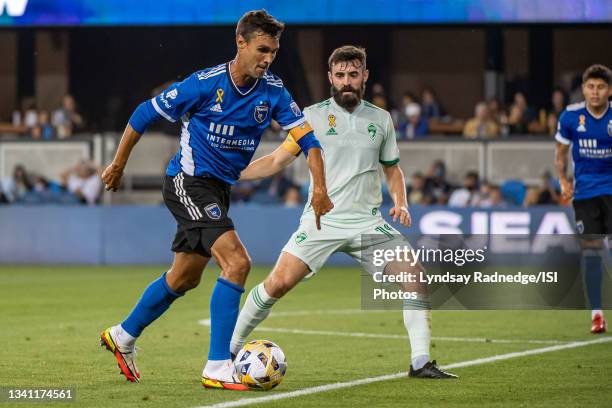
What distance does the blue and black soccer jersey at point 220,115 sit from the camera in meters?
7.59

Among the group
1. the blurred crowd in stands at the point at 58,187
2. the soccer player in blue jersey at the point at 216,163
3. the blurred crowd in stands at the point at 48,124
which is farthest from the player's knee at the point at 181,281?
the blurred crowd in stands at the point at 48,124

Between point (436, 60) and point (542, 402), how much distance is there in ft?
70.5

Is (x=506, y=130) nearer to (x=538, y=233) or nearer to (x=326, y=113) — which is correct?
(x=538, y=233)

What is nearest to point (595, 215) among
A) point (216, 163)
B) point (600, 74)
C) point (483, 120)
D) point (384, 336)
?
point (600, 74)

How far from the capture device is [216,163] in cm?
777

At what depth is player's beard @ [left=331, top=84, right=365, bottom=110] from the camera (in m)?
8.47

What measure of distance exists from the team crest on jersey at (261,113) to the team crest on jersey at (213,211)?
578 millimetres

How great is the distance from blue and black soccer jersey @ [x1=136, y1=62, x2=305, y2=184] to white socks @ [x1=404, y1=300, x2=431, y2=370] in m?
1.40

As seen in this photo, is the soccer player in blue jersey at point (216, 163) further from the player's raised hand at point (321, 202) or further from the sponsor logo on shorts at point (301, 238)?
the sponsor logo on shorts at point (301, 238)

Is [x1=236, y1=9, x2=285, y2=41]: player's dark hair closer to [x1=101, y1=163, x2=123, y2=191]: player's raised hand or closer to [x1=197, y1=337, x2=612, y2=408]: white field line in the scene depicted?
[x1=101, y1=163, x2=123, y2=191]: player's raised hand

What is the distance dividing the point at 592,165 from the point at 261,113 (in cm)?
465

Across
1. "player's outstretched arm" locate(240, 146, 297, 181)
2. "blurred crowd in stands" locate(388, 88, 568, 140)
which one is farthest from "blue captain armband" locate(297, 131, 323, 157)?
"blurred crowd in stands" locate(388, 88, 568, 140)

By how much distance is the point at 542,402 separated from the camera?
711 centimetres

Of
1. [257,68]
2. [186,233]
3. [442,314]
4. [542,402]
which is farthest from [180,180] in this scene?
[442,314]
